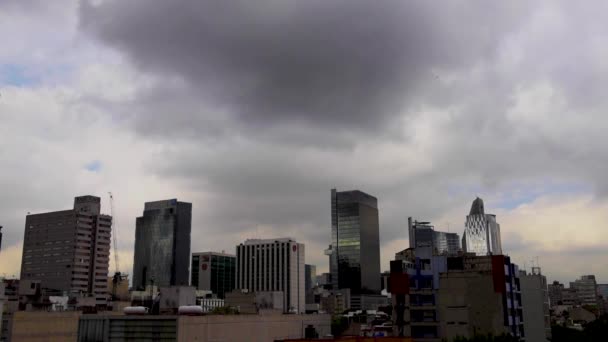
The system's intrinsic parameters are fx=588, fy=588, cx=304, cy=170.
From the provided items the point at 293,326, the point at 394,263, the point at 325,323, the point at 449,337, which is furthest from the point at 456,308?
the point at 293,326

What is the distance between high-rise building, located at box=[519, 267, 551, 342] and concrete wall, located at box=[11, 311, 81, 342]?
4272 inches

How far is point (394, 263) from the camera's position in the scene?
136 meters

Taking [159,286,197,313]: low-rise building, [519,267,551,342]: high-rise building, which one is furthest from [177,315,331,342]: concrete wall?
[519,267,551,342]: high-rise building

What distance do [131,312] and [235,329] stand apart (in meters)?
16.7

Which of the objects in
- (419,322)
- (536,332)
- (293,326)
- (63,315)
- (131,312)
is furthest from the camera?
(536,332)

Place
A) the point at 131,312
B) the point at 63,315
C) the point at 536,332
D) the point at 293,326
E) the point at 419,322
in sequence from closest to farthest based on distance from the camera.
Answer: the point at 131,312, the point at 293,326, the point at 63,315, the point at 419,322, the point at 536,332

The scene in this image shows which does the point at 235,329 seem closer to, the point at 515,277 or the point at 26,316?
the point at 26,316

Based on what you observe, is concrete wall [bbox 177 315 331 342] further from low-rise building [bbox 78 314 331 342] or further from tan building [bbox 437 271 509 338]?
tan building [bbox 437 271 509 338]

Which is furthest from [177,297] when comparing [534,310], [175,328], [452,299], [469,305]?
[534,310]

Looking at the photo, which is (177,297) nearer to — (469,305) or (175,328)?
(175,328)

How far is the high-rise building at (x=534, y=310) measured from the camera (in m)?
150

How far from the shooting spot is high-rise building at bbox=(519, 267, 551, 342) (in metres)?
150

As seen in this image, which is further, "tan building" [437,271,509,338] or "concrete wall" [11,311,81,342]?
"tan building" [437,271,509,338]

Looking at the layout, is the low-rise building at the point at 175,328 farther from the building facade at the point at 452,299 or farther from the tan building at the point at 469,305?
the tan building at the point at 469,305
